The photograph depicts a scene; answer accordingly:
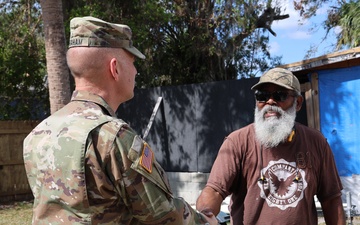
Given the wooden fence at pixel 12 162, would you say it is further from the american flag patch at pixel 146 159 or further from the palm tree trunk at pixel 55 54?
the american flag patch at pixel 146 159

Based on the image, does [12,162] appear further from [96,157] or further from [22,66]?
[96,157]

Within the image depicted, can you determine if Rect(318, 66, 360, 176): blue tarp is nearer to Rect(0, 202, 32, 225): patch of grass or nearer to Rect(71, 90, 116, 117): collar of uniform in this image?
Rect(0, 202, 32, 225): patch of grass

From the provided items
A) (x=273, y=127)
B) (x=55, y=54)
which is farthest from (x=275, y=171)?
(x=55, y=54)

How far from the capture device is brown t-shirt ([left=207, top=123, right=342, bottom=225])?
9.98ft

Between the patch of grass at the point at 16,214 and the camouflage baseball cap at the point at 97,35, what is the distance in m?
7.78

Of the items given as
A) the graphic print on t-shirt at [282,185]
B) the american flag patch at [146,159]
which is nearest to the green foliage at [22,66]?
the graphic print on t-shirt at [282,185]

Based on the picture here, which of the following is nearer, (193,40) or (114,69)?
(114,69)

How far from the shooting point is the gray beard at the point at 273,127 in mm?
3084

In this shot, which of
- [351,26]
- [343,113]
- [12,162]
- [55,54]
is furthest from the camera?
[12,162]

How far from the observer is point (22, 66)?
490 inches

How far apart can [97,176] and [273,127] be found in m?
→ 1.46

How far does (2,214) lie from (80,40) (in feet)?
30.0

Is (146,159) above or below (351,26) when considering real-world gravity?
below

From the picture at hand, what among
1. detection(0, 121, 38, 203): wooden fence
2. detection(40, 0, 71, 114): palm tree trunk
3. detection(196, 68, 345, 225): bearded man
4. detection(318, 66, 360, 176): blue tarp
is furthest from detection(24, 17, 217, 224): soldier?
detection(0, 121, 38, 203): wooden fence
